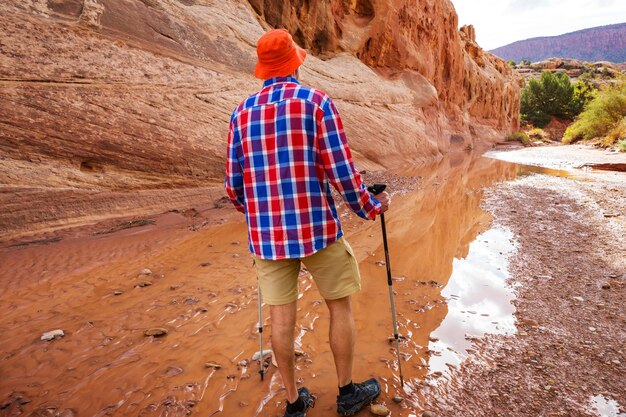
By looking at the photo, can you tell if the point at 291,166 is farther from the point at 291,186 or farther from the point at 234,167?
the point at 234,167

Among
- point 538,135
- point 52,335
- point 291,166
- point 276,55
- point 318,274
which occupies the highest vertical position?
point 276,55

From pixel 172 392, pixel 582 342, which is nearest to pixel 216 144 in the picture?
pixel 172 392

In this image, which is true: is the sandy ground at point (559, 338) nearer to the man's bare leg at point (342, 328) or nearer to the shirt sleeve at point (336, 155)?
the man's bare leg at point (342, 328)

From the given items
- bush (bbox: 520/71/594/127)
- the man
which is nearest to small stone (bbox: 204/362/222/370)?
the man

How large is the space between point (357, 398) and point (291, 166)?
1.52 meters

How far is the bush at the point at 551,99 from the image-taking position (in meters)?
45.8

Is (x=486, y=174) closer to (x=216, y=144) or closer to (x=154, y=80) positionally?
(x=216, y=144)

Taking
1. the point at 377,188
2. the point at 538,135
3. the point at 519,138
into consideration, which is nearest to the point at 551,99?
the point at 538,135

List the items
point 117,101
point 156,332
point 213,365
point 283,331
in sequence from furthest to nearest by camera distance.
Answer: point 117,101
point 156,332
point 213,365
point 283,331

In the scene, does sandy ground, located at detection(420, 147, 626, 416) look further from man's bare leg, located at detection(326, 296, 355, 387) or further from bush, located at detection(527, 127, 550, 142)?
bush, located at detection(527, 127, 550, 142)

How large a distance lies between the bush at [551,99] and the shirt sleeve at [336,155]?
55266 mm

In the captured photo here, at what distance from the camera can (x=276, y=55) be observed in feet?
6.47

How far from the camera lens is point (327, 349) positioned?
9.96 ft

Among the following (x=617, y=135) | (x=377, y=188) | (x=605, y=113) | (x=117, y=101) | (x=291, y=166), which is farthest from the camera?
(x=605, y=113)
